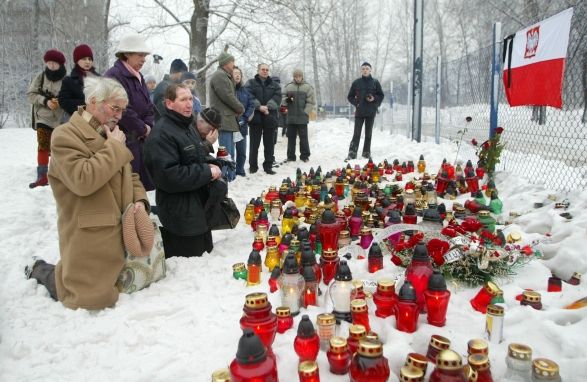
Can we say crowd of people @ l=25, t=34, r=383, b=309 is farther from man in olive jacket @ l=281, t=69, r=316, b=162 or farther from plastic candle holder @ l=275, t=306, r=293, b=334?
man in olive jacket @ l=281, t=69, r=316, b=162

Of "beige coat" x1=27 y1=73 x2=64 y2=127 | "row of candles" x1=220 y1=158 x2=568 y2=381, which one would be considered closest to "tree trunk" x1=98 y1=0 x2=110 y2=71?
"beige coat" x1=27 y1=73 x2=64 y2=127

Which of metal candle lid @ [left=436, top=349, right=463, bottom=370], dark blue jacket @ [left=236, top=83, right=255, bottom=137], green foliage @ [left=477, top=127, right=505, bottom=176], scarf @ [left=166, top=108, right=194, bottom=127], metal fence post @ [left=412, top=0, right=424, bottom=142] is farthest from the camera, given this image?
metal fence post @ [left=412, top=0, right=424, bottom=142]

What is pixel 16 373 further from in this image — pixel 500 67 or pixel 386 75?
pixel 386 75

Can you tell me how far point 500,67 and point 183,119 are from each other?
16.4ft

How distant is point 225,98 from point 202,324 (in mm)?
4818

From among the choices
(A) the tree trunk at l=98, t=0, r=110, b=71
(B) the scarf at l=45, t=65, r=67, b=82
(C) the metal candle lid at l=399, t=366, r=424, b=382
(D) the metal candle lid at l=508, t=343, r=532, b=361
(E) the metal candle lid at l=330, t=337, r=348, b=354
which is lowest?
(E) the metal candle lid at l=330, t=337, r=348, b=354

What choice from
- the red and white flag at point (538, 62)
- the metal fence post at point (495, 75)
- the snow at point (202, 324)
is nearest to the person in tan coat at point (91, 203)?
the snow at point (202, 324)

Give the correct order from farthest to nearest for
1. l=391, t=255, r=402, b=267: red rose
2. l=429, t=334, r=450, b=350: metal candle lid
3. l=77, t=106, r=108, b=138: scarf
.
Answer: l=391, t=255, r=402, b=267: red rose → l=77, t=106, r=108, b=138: scarf → l=429, t=334, r=450, b=350: metal candle lid

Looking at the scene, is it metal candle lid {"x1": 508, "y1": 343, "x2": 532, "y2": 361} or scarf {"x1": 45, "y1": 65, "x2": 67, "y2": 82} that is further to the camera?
scarf {"x1": 45, "y1": 65, "x2": 67, "y2": 82}

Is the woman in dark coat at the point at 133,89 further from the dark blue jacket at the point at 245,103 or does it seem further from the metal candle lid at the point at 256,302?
the dark blue jacket at the point at 245,103

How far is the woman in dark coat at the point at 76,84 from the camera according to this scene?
4.74 meters

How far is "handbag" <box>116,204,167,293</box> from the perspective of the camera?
9.70 feet

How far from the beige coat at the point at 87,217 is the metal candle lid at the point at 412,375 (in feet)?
6.77

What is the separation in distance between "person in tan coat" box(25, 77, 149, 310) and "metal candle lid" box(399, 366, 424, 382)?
2.06 metres
